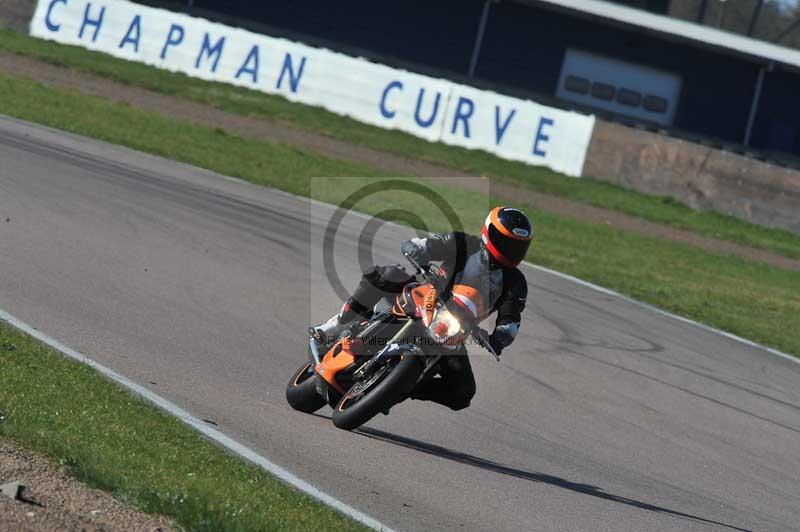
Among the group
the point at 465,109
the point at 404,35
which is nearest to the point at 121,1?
the point at 465,109

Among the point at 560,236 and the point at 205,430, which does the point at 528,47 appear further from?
the point at 205,430

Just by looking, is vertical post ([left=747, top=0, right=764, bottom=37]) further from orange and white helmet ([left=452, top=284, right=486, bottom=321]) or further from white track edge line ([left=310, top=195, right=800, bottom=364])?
orange and white helmet ([left=452, top=284, right=486, bottom=321])

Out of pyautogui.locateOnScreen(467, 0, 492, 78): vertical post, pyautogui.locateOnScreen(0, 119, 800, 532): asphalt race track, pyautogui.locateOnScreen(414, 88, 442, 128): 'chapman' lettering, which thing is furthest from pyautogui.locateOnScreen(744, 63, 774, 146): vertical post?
pyautogui.locateOnScreen(0, 119, 800, 532): asphalt race track

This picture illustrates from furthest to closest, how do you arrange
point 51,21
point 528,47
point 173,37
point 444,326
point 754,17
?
point 528,47
point 754,17
point 51,21
point 173,37
point 444,326

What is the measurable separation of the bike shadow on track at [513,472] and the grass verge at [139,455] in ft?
4.89

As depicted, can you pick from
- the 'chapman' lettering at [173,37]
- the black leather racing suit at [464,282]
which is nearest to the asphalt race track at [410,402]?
the black leather racing suit at [464,282]

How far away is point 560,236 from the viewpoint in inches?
782

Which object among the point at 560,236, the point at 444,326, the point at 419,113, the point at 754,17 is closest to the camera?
the point at 444,326

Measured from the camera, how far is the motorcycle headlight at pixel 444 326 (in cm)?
676

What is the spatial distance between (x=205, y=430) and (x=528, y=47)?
2981 centimetres

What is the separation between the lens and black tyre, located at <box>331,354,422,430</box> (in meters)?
6.90

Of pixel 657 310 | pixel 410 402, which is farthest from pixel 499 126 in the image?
pixel 410 402

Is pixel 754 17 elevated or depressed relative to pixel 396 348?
elevated

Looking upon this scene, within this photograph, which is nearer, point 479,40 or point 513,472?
point 513,472
